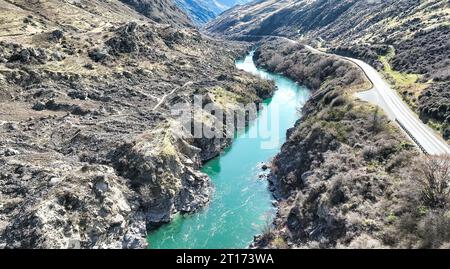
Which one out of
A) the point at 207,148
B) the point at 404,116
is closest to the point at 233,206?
the point at 207,148

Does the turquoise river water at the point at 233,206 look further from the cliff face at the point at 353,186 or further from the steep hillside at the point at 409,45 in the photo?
A: the steep hillside at the point at 409,45

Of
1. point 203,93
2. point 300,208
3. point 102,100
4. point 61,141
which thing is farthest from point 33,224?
point 203,93

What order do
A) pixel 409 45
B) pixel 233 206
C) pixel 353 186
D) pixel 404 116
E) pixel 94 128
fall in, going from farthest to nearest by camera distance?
pixel 409 45
pixel 94 128
pixel 404 116
pixel 233 206
pixel 353 186

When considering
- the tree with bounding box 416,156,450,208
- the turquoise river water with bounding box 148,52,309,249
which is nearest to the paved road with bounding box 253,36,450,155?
the tree with bounding box 416,156,450,208

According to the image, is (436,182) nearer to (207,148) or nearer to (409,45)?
(207,148)

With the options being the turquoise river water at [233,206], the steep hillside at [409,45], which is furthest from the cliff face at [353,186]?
the steep hillside at [409,45]

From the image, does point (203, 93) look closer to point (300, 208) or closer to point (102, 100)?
point (102, 100)

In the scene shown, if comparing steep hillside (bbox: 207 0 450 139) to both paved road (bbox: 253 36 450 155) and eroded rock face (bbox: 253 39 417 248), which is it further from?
eroded rock face (bbox: 253 39 417 248)
